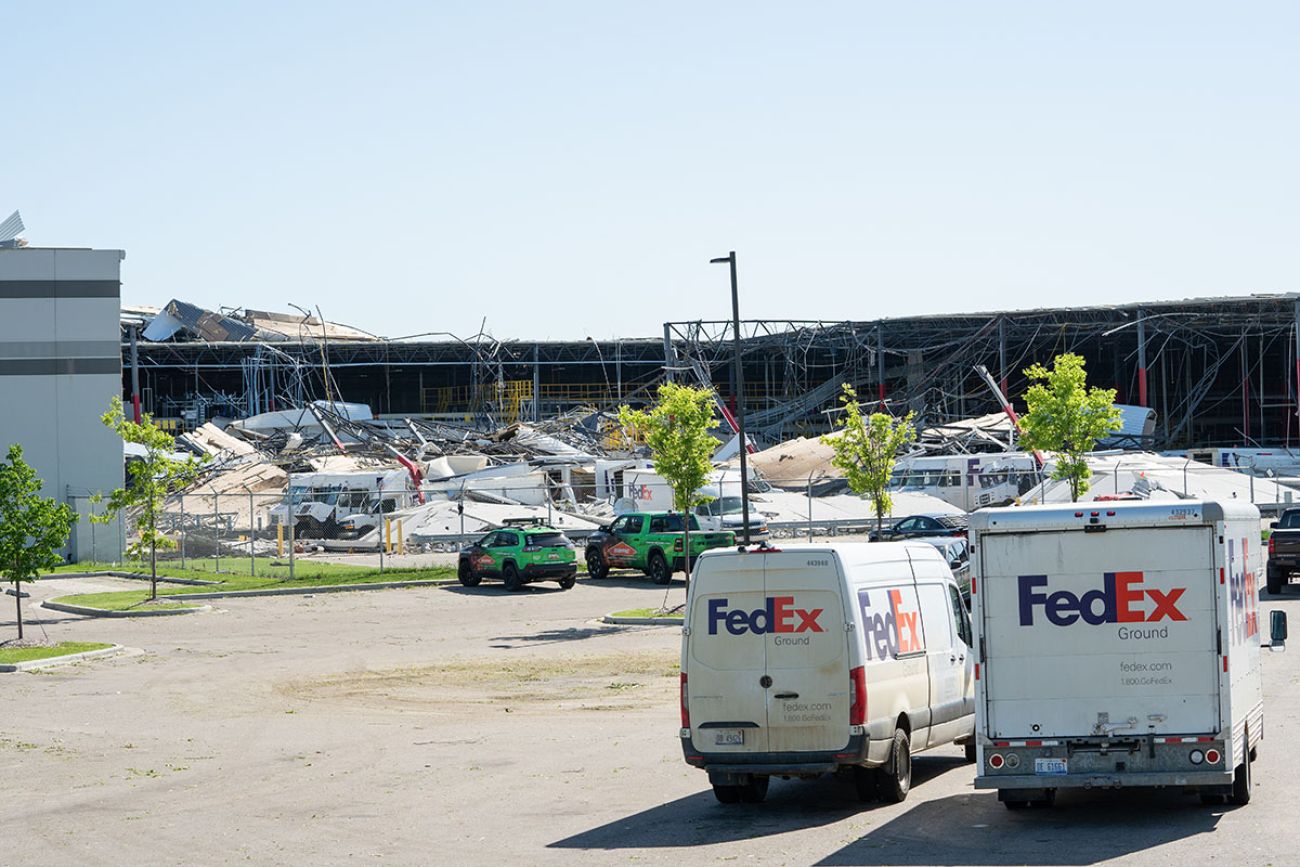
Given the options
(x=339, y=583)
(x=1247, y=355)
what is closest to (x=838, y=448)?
(x=339, y=583)

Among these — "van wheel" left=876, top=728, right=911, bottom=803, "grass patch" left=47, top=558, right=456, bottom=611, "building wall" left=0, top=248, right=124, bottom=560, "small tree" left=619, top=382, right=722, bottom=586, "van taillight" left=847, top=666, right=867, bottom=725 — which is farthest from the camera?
"building wall" left=0, top=248, right=124, bottom=560

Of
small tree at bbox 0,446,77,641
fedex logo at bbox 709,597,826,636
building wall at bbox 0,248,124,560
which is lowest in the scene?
fedex logo at bbox 709,597,826,636

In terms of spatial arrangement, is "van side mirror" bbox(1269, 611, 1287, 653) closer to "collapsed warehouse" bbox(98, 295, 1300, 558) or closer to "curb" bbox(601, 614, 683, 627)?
"curb" bbox(601, 614, 683, 627)

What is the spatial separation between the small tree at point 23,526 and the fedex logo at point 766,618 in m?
19.0

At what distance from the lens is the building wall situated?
184ft

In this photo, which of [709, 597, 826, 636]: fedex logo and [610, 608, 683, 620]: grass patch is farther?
[610, 608, 683, 620]: grass patch

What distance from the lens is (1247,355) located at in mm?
92438

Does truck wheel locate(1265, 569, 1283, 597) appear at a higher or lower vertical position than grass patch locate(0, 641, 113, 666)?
higher

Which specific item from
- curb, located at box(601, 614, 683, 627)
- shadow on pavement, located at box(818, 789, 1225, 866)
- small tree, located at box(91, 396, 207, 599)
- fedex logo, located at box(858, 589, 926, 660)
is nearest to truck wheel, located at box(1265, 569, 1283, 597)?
curb, located at box(601, 614, 683, 627)

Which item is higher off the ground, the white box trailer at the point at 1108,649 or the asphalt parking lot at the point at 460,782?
the white box trailer at the point at 1108,649

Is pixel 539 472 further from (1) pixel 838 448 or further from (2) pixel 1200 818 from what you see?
(2) pixel 1200 818

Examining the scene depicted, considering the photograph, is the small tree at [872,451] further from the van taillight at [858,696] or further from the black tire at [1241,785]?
the black tire at [1241,785]

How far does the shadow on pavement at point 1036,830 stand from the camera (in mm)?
11344

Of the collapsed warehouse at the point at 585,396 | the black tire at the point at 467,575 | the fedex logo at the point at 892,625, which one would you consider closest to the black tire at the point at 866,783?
the fedex logo at the point at 892,625
